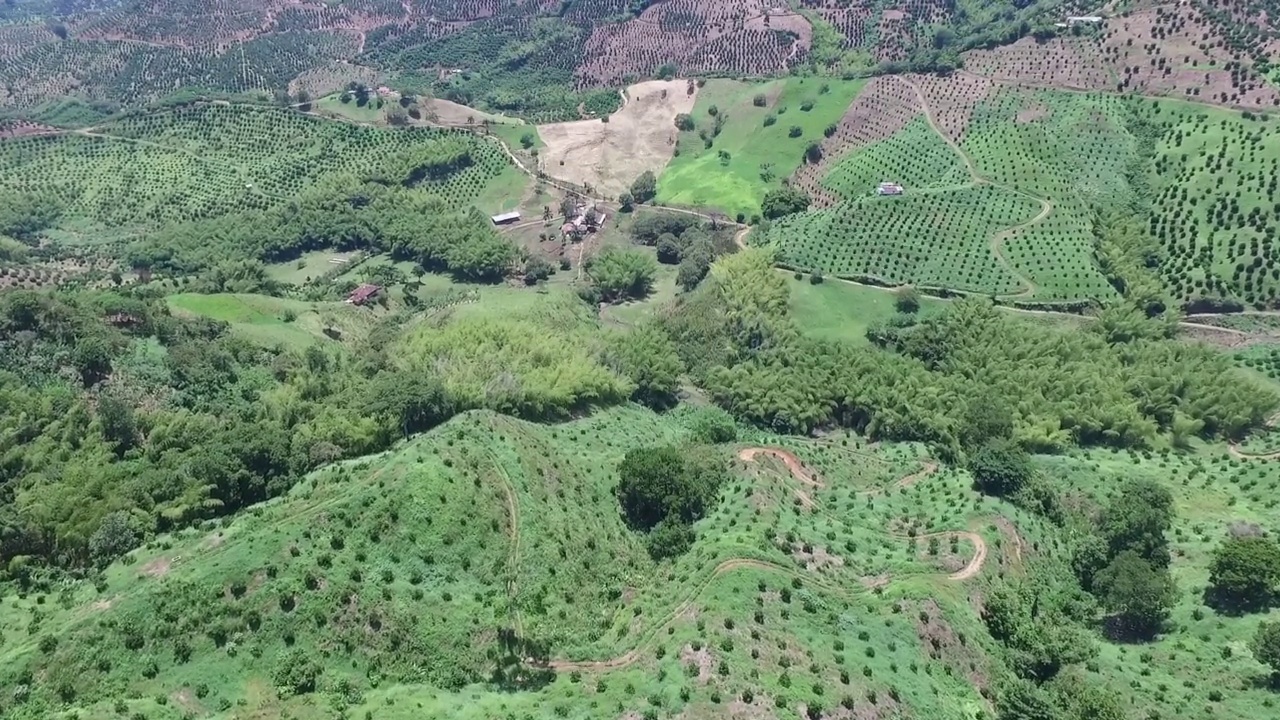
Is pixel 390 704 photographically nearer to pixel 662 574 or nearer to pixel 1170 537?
pixel 662 574

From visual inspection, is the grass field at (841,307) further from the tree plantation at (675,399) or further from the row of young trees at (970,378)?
the row of young trees at (970,378)

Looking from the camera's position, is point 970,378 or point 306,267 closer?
point 970,378

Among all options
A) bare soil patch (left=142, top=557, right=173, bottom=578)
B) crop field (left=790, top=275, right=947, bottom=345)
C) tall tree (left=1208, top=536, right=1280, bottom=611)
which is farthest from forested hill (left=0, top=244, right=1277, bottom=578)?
tall tree (left=1208, top=536, right=1280, bottom=611)

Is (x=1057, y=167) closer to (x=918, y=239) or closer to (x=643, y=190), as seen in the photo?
(x=918, y=239)

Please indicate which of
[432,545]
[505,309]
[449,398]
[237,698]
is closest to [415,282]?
[505,309]

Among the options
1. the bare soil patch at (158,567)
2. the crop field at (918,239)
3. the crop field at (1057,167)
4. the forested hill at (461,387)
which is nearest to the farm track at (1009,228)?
the crop field at (1057,167)

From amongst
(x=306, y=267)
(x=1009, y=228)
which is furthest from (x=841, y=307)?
(x=306, y=267)

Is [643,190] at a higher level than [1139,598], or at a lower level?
lower
